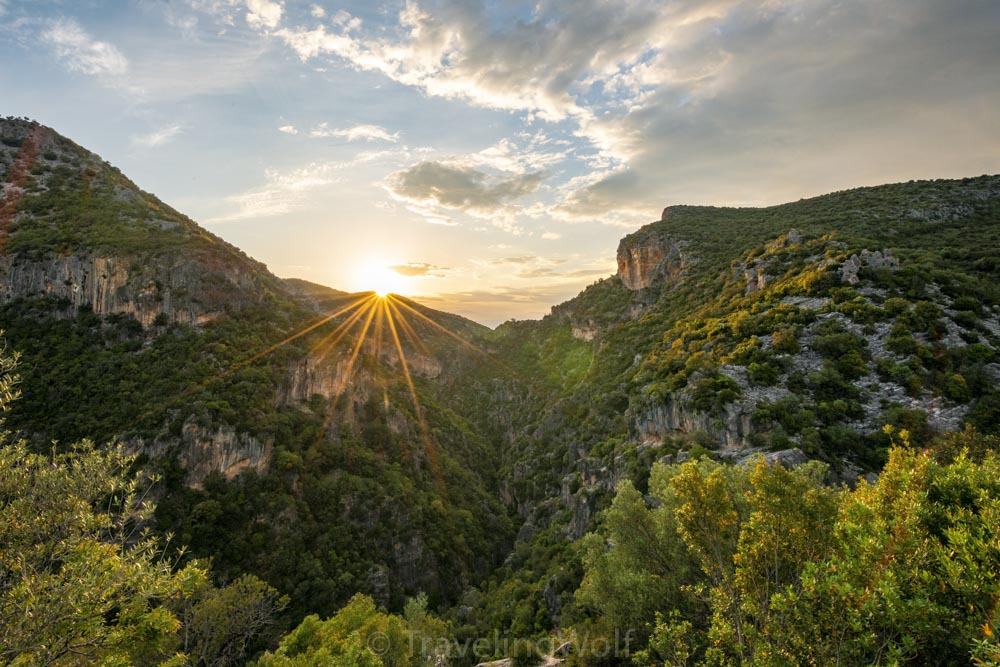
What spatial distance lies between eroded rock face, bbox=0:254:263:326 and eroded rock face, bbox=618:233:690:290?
310 feet

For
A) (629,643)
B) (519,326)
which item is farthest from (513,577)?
(519,326)

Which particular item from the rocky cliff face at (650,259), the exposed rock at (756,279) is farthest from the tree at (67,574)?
the rocky cliff face at (650,259)

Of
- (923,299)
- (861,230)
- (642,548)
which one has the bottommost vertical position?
(642,548)

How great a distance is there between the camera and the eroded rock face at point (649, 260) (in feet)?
284

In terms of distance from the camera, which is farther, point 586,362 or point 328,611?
point 586,362

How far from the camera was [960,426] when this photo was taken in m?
24.7

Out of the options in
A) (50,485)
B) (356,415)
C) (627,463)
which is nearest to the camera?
(50,485)

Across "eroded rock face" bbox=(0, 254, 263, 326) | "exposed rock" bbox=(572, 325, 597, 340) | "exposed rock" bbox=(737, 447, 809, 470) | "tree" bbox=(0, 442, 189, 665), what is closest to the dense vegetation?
"tree" bbox=(0, 442, 189, 665)

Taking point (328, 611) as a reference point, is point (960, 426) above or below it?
above

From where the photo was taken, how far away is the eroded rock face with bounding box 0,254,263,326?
63.3 metres

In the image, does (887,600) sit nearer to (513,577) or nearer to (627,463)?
(627,463)

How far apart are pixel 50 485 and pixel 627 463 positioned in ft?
148

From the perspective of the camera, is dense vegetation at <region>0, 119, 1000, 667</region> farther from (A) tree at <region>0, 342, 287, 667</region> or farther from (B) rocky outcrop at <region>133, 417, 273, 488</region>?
(B) rocky outcrop at <region>133, 417, 273, 488</region>

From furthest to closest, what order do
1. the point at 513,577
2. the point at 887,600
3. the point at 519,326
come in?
the point at 519,326
the point at 513,577
the point at 887,600
